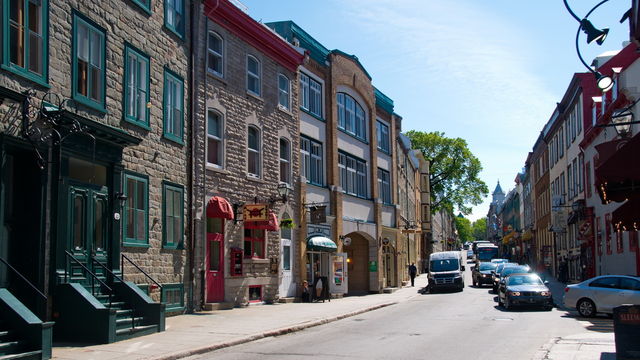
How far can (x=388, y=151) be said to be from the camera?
43656 mm

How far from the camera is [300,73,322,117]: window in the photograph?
3098 cm

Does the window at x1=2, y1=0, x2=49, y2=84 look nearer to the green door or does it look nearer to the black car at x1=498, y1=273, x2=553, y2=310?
the green door

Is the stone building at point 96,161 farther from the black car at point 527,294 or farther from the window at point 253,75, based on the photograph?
the black car at point 527,294

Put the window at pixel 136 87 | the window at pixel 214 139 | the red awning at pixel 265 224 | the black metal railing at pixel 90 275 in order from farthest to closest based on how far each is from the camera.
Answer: the red awning at pixel 265 224 → the window at pixel 214 139 → the window at pixel 136 87 → the black metal railing at pixel 90 275

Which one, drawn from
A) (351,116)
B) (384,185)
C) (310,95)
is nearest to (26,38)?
(310,95)

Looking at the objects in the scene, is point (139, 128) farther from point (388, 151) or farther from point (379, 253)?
point (388, 151)

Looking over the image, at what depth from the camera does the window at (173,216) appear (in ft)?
64.1

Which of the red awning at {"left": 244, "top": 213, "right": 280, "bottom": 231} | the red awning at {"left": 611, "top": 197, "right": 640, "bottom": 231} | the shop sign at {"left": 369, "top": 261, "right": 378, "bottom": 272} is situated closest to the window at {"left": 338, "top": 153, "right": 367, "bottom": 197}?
the shop sign at {"left": 369, "top": 261, "right": 378, "bottom": 272}

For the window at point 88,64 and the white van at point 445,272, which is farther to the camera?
the white van at point 445,272

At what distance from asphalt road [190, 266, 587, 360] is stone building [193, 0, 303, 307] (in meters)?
4.25

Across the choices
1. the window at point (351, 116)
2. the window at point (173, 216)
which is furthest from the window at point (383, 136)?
the window at point (173, 216)

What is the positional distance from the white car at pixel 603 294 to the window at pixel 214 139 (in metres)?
12.3

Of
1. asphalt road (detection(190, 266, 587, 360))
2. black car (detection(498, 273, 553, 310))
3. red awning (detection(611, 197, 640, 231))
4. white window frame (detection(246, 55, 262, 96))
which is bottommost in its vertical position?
asphalt road (detection(190, 266, 587, 360))

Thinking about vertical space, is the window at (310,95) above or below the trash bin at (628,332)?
above
